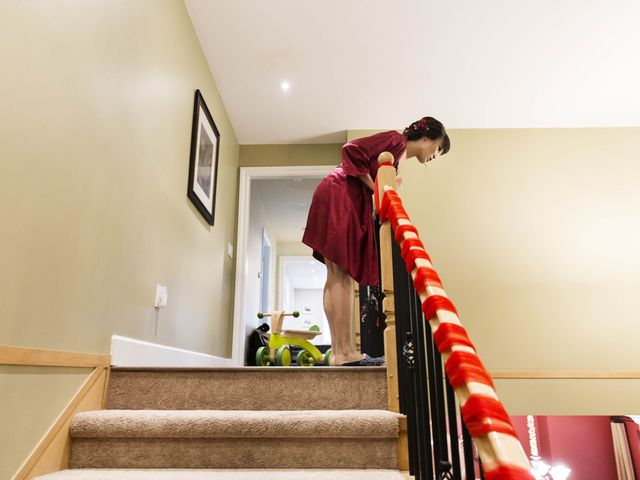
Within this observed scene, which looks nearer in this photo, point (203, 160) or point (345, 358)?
point (345, 358)

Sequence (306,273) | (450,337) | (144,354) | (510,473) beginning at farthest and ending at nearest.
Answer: (306,273) → (144,354) → (450,337) → (510,473)

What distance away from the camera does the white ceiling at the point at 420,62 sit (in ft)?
9.71

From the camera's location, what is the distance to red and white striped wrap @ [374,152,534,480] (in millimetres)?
635

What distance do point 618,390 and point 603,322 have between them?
519mm

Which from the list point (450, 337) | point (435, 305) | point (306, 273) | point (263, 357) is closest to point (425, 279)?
point (435, 305)

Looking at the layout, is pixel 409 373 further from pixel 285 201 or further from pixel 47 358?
pixel 285 201

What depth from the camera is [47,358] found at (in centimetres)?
143

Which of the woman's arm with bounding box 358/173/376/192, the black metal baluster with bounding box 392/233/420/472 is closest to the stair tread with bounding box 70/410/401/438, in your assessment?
the black metal baluster with bounding box 392/233/420/472

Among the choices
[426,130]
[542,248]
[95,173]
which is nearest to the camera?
[95,173]

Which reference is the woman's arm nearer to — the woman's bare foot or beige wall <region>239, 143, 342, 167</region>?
the woman's bare foot

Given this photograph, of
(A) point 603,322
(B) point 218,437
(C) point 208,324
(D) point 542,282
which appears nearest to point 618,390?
(A) point 603,322

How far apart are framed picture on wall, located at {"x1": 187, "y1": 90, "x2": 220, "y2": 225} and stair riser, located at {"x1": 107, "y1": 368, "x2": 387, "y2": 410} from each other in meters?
1.40


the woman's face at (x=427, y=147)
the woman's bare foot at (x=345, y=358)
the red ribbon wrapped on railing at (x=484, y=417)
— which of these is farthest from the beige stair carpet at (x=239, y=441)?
the woman's face at (x=427, y=147)

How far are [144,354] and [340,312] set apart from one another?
926mm
